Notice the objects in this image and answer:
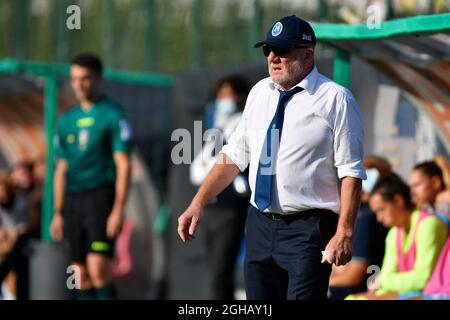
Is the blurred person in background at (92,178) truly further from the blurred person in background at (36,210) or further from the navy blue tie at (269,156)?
the navy blue tie at (269,156)

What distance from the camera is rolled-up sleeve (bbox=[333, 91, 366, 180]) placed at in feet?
20.6

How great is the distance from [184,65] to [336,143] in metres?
8.43

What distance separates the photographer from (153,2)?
14680 mm

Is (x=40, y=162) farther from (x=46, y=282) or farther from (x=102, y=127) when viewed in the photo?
(x=102, y=127)

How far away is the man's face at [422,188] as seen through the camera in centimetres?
831

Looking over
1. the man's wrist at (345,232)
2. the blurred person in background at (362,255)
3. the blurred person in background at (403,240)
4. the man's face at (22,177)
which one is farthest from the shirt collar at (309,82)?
the man's face at (22,177)

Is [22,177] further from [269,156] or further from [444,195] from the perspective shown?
[269,156]

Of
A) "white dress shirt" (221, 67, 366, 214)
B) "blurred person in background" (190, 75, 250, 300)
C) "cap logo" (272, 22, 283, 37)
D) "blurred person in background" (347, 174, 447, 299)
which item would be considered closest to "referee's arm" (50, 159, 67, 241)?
"blurred person in background" (190, 75, 250, 300)

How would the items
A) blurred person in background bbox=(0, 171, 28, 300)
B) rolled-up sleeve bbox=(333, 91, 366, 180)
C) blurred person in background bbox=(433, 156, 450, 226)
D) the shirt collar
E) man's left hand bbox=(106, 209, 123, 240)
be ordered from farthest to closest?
blurred person in background bbox=(0, 171, 28, 300) → man's left hand bbox=(106, 209, 123, 240) → blurred person in background bbox=(433, 156, 450, 226) → the shirt collar → rolled-up sleeve bbox=(333, 91, 366, 180)

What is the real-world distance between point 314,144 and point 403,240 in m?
2.03

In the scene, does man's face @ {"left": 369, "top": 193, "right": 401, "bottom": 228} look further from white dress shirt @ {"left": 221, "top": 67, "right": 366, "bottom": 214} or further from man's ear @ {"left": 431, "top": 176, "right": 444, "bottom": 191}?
white dress shirt @ {"left": 221, "top": 67, "right": 366, "bottom": 214}
